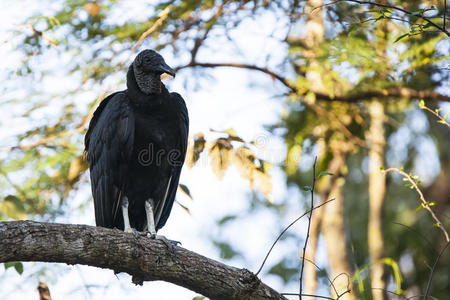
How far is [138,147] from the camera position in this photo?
456 cm

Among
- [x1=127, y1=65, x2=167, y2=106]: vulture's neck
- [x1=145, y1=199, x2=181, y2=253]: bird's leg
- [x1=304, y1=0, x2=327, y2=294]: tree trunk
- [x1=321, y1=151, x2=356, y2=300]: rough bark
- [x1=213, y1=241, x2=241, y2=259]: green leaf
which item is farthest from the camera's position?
[x1=213, y1=241, x2=241, y2=259]: green leaf

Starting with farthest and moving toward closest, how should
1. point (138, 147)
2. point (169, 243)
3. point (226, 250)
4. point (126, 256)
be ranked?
1. point (226, 250)
2. point (138, 147)
3. point (169, 243)
4. point (126, 256)

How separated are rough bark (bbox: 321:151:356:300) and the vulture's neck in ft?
8.82

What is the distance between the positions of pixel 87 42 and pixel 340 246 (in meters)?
3.57

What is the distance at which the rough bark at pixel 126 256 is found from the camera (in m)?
2.82

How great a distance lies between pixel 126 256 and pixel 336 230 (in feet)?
12.4

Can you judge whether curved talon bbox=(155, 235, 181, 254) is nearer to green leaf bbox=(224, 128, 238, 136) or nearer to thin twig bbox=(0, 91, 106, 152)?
green leaf bbox=(224, 128, 238, 136)

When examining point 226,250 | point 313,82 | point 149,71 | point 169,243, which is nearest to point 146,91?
point 149,71

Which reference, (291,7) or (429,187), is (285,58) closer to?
(291,7)

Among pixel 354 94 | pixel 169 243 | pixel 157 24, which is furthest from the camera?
pixel 354 94

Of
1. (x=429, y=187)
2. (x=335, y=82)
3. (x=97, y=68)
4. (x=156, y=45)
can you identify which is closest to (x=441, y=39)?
(x=335, y=82)

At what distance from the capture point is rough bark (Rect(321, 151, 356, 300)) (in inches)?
248

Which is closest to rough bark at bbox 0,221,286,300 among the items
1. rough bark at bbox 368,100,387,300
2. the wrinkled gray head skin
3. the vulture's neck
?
the vulture's neck

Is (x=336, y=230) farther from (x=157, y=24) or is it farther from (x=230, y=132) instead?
(x=157, y=24)
